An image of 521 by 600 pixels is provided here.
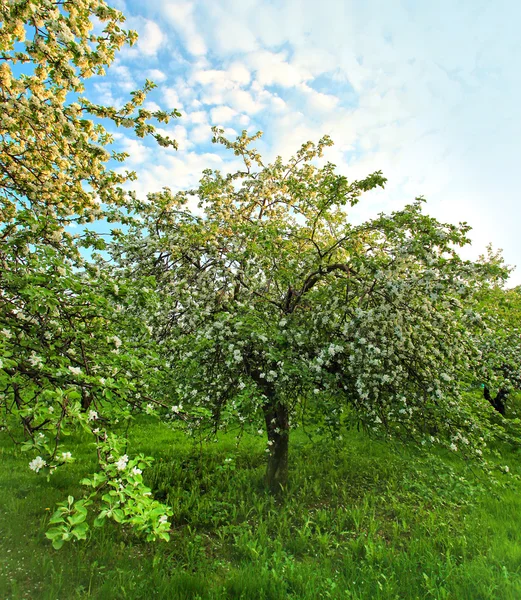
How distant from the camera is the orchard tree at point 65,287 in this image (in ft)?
9.10

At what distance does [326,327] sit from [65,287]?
4.15 metres

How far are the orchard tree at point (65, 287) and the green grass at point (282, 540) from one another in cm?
94

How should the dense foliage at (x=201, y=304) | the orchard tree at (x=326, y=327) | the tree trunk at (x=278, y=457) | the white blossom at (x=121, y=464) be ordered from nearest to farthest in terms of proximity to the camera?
the white blossom at (x=121, y=464) < the dense foliage at (x=201, y=304) < the orchard tree at (x=326, y=327) < the tree trunk at (x=278, y=457)

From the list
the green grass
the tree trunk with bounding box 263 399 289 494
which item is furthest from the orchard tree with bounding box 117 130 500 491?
the green grass

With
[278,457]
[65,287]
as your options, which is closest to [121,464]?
[65,287]

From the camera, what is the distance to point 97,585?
4.53 metres

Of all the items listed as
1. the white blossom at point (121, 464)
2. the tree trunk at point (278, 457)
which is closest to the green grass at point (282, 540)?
the tree trunk at point (278, 457)

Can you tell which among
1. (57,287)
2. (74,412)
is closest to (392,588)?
(74,412)

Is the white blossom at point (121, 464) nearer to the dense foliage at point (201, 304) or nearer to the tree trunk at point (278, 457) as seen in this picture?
the dense foliage at point (201, 304)

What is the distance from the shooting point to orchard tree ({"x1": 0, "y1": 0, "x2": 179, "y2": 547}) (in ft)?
9.10

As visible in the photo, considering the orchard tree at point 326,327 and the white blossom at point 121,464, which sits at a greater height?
the orchard tree at point 326,327

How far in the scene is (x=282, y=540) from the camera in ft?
19.5

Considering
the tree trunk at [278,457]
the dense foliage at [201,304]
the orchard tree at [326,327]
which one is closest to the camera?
the dense foliage at [201,304]

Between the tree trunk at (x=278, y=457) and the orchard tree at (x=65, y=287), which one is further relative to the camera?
the tree trunk at (x=278, y=457)
